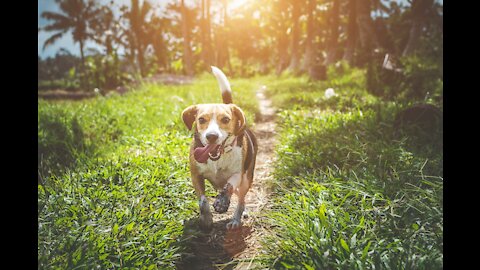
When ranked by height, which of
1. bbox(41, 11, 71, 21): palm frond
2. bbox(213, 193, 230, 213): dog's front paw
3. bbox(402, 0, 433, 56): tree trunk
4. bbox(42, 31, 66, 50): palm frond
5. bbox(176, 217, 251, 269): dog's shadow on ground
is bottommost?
bbox(176, 217, 251, 269): dog's shadow on ground

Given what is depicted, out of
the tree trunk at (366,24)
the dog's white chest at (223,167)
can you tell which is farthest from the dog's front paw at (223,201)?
the tree trunk at (366,24)

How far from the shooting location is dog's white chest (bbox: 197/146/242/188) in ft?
9.04

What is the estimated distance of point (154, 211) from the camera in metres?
2.91

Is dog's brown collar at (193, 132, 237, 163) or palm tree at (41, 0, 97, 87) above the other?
palm tree at (41, 0, 97, 87)

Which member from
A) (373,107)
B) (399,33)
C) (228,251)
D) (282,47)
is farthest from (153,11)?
(282,47)

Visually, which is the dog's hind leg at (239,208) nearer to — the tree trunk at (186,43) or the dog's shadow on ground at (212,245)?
the dog's shadow on ground at (212,245)

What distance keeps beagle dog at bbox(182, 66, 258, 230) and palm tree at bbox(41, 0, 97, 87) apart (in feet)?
5.56

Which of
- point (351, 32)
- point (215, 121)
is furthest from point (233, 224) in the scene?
point (351, 32)

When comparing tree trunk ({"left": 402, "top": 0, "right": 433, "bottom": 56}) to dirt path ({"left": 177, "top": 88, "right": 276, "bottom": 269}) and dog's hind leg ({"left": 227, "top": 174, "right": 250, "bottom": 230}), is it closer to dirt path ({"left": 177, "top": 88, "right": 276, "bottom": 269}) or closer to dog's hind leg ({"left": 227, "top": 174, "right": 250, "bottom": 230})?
dirt path ({"left": 177, "top": 88, "right": 276, "bottom": 269})

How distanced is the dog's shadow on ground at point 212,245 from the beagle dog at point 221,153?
0.08m

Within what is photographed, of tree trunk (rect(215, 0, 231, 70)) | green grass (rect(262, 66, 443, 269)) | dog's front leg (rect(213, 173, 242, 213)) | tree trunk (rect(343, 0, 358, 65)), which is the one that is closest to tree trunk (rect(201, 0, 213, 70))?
tree trunk (rect(215, 0, 231, 70))

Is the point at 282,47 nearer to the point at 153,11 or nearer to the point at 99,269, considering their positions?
the point at 153,11

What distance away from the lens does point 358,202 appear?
276 centimetres
